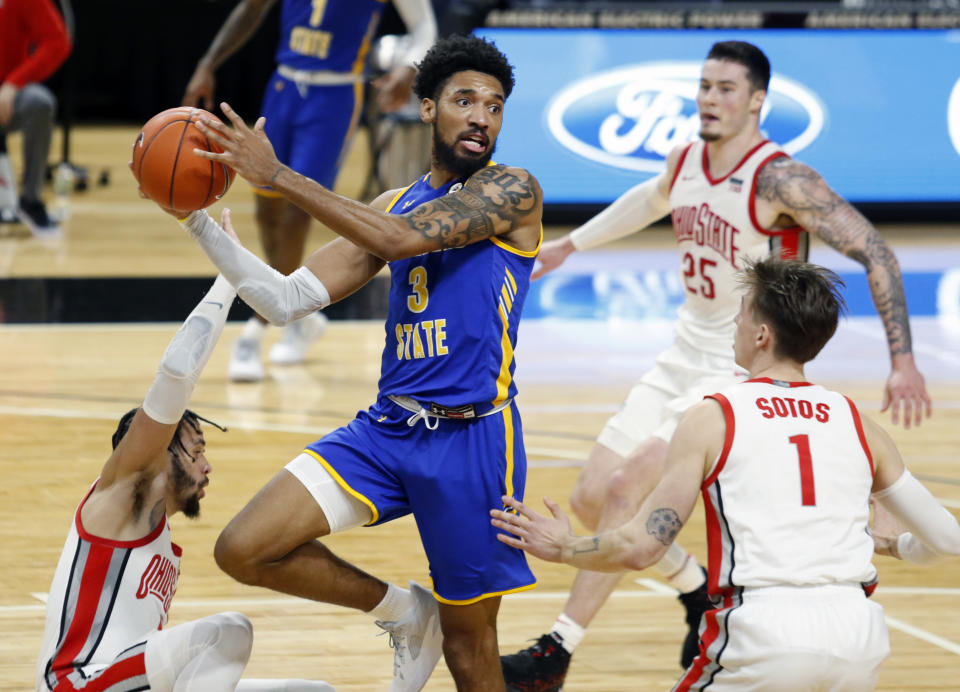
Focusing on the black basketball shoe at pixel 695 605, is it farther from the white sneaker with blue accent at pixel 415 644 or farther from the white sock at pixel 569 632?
the white sneaker with blue accent at pixel 415 644

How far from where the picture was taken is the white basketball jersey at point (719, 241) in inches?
193

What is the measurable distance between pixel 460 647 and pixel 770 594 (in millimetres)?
949

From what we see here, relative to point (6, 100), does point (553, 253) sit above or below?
above

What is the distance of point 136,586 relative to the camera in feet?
11.6

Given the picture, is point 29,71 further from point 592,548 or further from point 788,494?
point 788,494

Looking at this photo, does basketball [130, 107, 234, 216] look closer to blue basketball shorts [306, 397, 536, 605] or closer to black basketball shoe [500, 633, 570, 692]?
blue basketball shorts [306, 397, 536, 605]

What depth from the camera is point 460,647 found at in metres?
3.69

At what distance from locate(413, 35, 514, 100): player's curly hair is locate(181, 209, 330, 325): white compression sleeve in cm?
68

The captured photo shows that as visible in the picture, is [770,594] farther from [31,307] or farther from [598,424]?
[31,307]

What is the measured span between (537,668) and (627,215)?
1.88 meters

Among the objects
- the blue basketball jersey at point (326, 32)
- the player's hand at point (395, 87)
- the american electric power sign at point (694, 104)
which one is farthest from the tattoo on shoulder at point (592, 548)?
the american electric power sign at point (694, 104)

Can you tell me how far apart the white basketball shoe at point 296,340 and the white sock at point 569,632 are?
172 inches

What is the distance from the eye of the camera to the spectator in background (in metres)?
11.5

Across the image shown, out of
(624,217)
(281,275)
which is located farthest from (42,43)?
(281,275)
